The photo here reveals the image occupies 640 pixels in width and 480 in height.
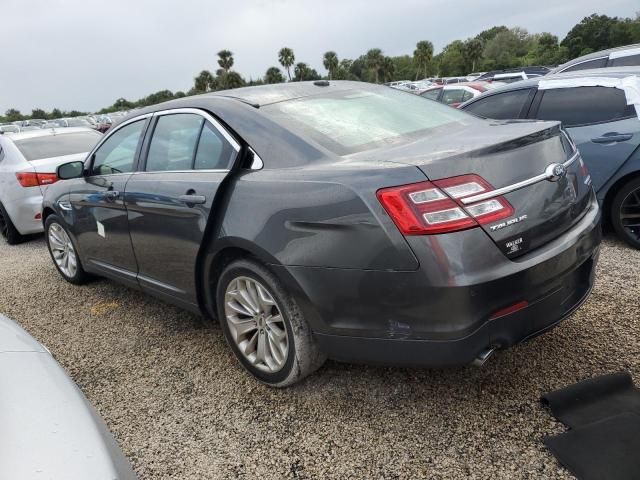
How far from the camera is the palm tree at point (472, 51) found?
6301 cm

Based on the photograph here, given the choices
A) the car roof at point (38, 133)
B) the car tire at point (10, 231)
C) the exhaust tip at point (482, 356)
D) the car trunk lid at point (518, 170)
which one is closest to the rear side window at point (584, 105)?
the car trunk lid at point (518, 170)

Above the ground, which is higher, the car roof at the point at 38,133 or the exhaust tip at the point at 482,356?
the car roof at the point at 38,133

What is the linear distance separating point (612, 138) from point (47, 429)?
4.31 m

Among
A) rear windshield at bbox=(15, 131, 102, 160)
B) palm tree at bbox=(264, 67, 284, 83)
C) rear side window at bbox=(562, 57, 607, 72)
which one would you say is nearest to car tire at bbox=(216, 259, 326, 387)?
rear windshield at bbox=(15, 131, 102, 160)

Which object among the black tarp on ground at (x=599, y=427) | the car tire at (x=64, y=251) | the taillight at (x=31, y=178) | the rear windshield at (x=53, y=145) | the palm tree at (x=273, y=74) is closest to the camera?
the black tarp on ground at (x=599, y=427)

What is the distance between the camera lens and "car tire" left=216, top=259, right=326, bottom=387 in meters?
2.34

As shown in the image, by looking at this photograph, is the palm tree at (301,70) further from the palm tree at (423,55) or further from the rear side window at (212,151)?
the rear side window at (212,151)

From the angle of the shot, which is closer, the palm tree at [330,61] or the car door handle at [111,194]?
the car door handle at [111,194]

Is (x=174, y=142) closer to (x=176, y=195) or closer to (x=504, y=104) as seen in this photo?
(x=176, y=195)

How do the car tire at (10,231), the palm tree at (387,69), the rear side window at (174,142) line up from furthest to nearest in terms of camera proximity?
the palm tree at (387,69), the car tire at (10,231), the rear side window at (174,142)

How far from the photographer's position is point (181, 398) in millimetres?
2676

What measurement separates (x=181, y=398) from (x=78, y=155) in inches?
184

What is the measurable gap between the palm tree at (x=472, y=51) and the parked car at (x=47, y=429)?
6873 cm

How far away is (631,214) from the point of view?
160 inches
